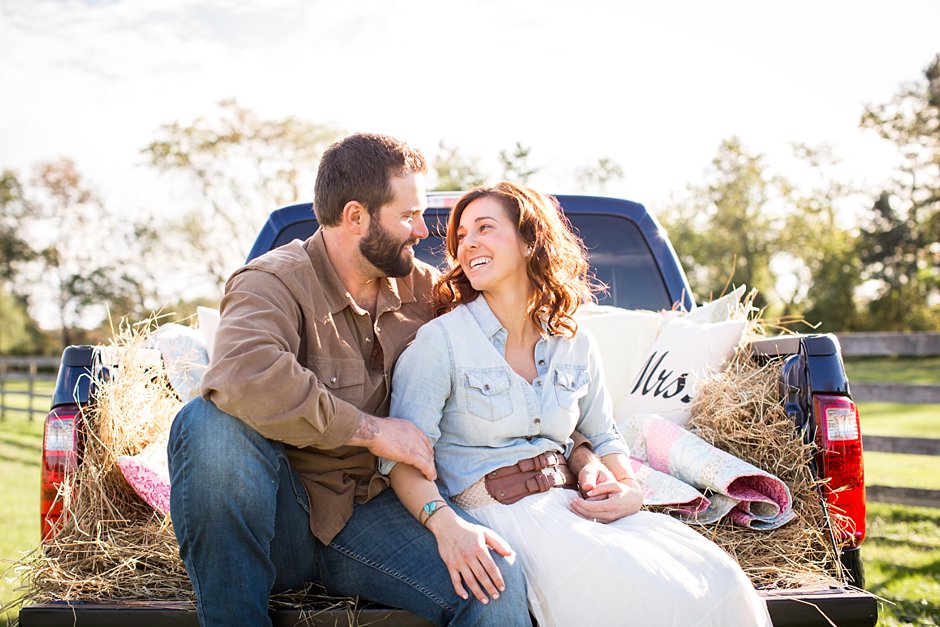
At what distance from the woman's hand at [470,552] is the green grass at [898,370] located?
2029 cm

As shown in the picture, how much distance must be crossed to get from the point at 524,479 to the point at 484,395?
0.26 m

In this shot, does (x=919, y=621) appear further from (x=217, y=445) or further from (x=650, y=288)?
(x=217, y=445)

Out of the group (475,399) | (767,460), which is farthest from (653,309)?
(475,399)

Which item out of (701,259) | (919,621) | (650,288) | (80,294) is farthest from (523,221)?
(80,294)

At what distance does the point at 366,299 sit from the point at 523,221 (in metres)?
0.54

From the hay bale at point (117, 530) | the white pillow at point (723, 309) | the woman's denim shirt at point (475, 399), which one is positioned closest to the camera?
the hay bale at point (117, 530)

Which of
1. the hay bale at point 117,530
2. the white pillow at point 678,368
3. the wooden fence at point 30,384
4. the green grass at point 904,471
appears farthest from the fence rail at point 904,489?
the wooden fence at point 30,384

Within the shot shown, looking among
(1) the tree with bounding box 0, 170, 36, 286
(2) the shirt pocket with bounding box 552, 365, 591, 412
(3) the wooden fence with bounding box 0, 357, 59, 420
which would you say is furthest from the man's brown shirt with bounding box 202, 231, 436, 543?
(1) the tree with bounding box 0, 170, 36, 286

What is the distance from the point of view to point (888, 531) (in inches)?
239

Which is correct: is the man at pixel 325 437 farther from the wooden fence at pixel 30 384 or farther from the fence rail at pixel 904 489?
the wooden fence at pixel 30 384

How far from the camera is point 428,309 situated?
103 inches

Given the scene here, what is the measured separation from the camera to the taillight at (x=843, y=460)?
235 centimetres

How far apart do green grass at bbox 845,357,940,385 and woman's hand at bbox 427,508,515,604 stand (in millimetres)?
20285

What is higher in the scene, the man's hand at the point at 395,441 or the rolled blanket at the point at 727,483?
the man's hand at the point at 395,441
